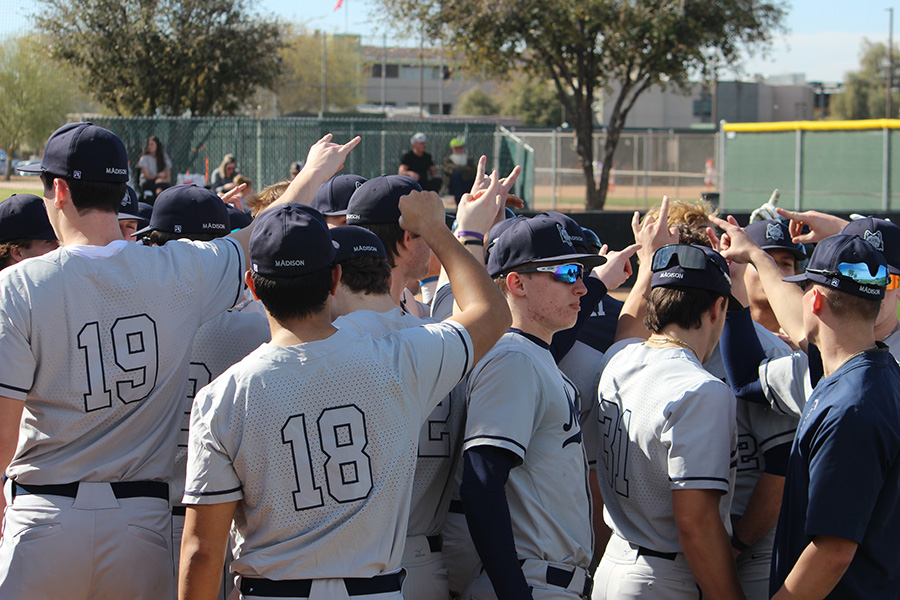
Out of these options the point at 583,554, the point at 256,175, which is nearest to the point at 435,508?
the point at 583,554

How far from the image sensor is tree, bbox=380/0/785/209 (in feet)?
76.9

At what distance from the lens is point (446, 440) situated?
3012 millimetres

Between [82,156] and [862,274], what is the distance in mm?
2508

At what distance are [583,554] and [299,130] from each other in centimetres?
2035

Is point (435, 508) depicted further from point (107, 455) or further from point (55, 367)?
point (55, 367)

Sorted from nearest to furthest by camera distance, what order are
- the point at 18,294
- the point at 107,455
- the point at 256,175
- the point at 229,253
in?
1. the point at 18,294
2. the point at 107,455
3. the point at 229,253
4. the point at 256,175

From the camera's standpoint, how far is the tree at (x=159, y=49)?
25219 mm

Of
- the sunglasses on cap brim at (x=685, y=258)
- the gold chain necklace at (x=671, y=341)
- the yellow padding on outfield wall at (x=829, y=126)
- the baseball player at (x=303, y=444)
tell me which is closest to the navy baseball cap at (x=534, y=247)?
the sunglasses on cap brim at (x=685, y=258)

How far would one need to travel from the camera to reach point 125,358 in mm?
2818

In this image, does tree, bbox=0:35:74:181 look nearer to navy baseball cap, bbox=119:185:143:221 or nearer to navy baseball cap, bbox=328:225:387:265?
navy baseball cap, bbox=119:185:143:221

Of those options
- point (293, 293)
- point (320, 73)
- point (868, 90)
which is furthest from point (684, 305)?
point (868, 90)

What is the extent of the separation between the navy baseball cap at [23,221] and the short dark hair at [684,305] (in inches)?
101

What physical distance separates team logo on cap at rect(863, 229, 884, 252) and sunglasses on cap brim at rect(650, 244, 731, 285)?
473mm

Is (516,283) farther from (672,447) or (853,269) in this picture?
(853,269)
